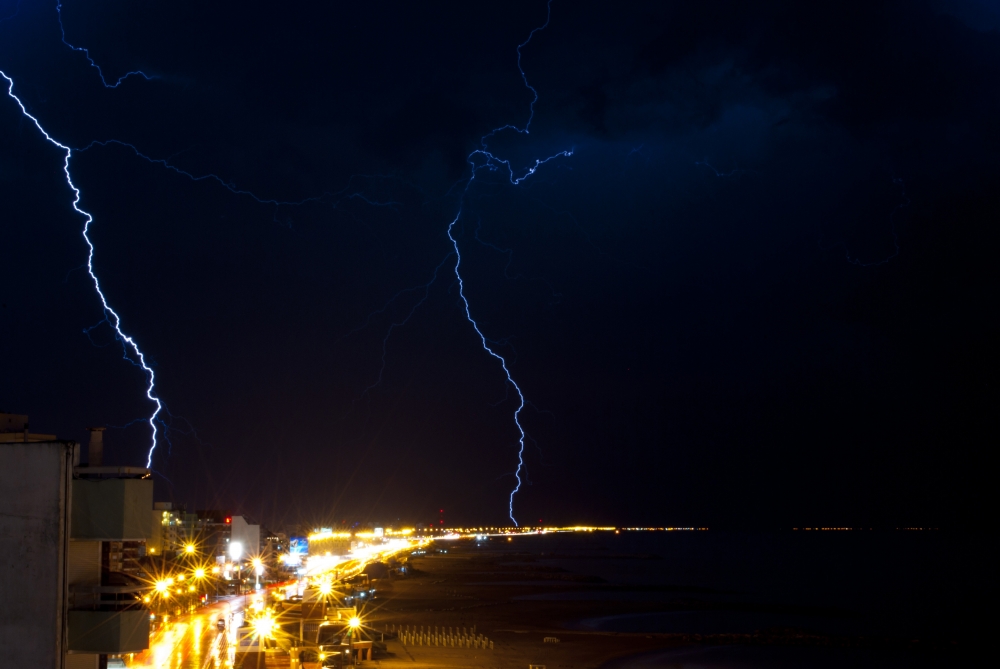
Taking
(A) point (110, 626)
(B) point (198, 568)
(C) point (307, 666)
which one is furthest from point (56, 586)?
(B) point (198, 568)

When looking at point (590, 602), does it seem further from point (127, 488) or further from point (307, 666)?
point (127, 488)

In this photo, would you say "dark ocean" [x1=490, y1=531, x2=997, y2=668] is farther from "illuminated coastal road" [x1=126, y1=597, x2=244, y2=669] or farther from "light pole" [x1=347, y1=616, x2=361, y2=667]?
"illuminated coastal road" [x1=126, y1=597, x2=244, y2=669]

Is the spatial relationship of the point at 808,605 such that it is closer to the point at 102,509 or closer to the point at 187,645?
the point at 187,645

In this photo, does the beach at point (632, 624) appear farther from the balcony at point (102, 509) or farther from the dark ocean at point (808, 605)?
the balcony at point (102, 509)

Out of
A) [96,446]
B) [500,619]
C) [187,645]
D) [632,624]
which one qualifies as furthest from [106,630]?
[632,624]

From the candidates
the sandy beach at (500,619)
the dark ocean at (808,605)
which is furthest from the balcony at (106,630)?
the dark ocean at (808,605)

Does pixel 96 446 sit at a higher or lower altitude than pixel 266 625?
higher
